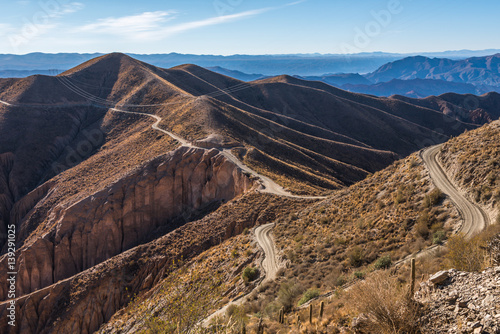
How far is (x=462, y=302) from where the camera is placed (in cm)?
761

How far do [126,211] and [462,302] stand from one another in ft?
128

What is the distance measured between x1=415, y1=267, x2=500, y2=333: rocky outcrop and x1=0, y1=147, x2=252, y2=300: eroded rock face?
29.5 metres

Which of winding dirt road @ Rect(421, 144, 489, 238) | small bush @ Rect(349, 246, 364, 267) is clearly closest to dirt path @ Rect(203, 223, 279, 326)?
small bush @ Rect(349, 246, 364, 267)

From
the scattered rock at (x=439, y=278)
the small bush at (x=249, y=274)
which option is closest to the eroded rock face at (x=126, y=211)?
the small bush at (x=249, y=274)

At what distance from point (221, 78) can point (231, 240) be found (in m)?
123

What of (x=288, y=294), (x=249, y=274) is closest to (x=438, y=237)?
(x=288, y=294)

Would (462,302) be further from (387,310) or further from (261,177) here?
(261,177)

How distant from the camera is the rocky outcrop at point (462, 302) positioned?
695 centimetres

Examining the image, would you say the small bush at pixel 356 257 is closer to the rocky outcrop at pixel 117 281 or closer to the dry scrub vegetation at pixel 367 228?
the dry scrub vegetation at pixel 367 228

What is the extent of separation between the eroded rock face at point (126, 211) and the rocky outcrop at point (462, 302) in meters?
29.5

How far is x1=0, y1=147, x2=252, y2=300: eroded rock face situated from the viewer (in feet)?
121

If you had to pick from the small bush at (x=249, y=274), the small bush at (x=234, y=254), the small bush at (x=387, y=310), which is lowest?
the small bush at (x=234, y=254)

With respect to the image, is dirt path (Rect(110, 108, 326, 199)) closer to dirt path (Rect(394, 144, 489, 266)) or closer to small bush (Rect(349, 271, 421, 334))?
dirt path (Rect(394, 144, 489, 266))

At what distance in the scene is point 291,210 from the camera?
31.1 m
